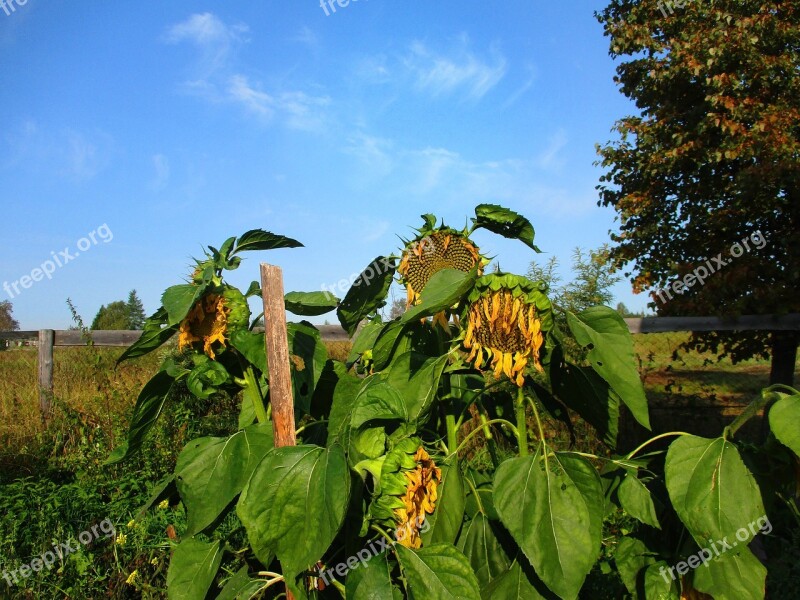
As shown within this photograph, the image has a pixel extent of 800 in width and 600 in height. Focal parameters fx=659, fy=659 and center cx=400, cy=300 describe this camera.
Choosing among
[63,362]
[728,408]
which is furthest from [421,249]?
[63,362]

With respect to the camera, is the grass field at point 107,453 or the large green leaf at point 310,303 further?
the grass field at point 107,453

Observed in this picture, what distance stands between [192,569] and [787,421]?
1191mm

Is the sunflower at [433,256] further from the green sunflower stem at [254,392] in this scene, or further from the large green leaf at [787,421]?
the large green leaf at [787,421]

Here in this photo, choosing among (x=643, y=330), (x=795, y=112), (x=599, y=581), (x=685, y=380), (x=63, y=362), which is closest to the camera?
(x=599, y=581)

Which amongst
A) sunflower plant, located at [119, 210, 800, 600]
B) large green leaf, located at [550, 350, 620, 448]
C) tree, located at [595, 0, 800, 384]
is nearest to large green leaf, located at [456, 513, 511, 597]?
sunflower plant, located at [119, 210, 800, 600]

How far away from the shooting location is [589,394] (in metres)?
1.36

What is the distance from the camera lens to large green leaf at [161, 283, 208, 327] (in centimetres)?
120

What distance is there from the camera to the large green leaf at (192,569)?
4.56 feet

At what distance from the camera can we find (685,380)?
494 centimetres

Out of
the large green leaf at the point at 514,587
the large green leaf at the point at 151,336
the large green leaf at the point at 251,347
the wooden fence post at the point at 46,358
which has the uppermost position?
the wooden fence post at the point at 46,358

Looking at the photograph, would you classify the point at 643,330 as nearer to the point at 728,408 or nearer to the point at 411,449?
the point at 728,408

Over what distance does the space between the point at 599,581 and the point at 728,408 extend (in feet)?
7.93

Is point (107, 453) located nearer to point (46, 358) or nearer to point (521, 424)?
point (46, 358)

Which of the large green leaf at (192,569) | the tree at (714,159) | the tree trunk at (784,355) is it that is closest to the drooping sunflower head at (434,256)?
the large green leaf at (192,569)
